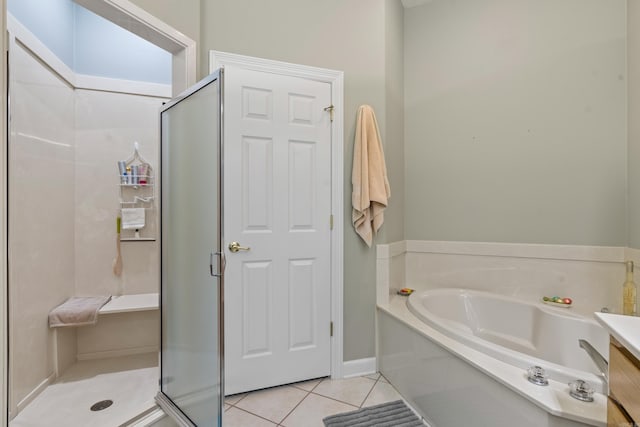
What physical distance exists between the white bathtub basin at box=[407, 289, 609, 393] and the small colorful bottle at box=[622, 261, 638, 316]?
23 cm

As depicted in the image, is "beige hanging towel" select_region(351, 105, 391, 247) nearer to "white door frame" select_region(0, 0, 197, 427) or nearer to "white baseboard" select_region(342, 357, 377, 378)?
"white baseboard" select_region(342, 357, 377, 378)

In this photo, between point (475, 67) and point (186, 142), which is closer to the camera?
point (186, 142)

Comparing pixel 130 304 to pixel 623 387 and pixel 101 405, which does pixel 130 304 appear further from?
pixel 623 387

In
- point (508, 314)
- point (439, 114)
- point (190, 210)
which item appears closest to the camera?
point (190, 210)

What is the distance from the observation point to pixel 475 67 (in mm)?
2477

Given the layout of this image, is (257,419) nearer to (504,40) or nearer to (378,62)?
(378,62)

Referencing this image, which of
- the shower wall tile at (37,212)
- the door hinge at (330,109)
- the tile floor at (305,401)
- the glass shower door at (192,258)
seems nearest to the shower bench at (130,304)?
the shower wall tile at (37,212)

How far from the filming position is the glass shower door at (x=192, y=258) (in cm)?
141

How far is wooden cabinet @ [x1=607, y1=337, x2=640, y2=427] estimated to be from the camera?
743mm

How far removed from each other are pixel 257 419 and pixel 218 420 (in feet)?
1.61

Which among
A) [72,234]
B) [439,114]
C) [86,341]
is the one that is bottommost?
[86,341]

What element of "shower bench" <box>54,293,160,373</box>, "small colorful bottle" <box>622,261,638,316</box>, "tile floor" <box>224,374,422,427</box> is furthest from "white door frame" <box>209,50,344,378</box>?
"small colorful bottle" <box>622,261,638,316</box>

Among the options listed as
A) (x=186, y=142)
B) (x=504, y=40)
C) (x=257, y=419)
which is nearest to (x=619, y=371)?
(x=257, y=419)

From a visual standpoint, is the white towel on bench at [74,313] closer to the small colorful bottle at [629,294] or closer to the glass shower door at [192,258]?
the glass shower door at [192,258]
